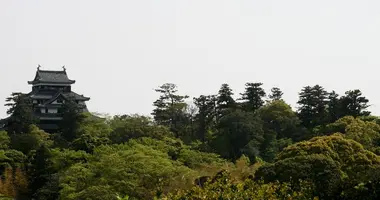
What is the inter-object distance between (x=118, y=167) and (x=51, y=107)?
74.6ft

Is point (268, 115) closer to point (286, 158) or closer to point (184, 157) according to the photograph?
point (184, 157)

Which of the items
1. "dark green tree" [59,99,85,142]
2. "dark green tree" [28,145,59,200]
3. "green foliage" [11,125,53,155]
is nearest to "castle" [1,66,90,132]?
"dark green tree" [59,99,85,142]

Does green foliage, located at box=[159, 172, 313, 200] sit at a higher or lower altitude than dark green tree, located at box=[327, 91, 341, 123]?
lower

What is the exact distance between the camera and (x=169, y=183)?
2192cm

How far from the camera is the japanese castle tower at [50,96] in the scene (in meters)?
42.8

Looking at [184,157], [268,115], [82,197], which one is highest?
[268,115]

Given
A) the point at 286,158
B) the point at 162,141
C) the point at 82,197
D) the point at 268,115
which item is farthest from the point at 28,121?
the point at 286,158

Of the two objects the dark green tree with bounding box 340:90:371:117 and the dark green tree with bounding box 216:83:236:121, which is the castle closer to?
the dark green tree with bounding box 216:83:236:121

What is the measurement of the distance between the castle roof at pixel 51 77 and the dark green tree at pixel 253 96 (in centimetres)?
1584

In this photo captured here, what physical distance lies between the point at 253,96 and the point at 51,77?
18008 millimetres

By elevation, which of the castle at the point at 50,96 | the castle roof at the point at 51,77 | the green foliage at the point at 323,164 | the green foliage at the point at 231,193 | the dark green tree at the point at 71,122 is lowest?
the green foliage at the point at 231,193

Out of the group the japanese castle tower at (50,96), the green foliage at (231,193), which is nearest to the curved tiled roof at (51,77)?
the japanese castle tower at (50,96)

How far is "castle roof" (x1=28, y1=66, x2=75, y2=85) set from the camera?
47.2 m

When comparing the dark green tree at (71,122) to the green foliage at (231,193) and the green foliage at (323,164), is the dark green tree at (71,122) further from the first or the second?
the green foliage at (231,193)
